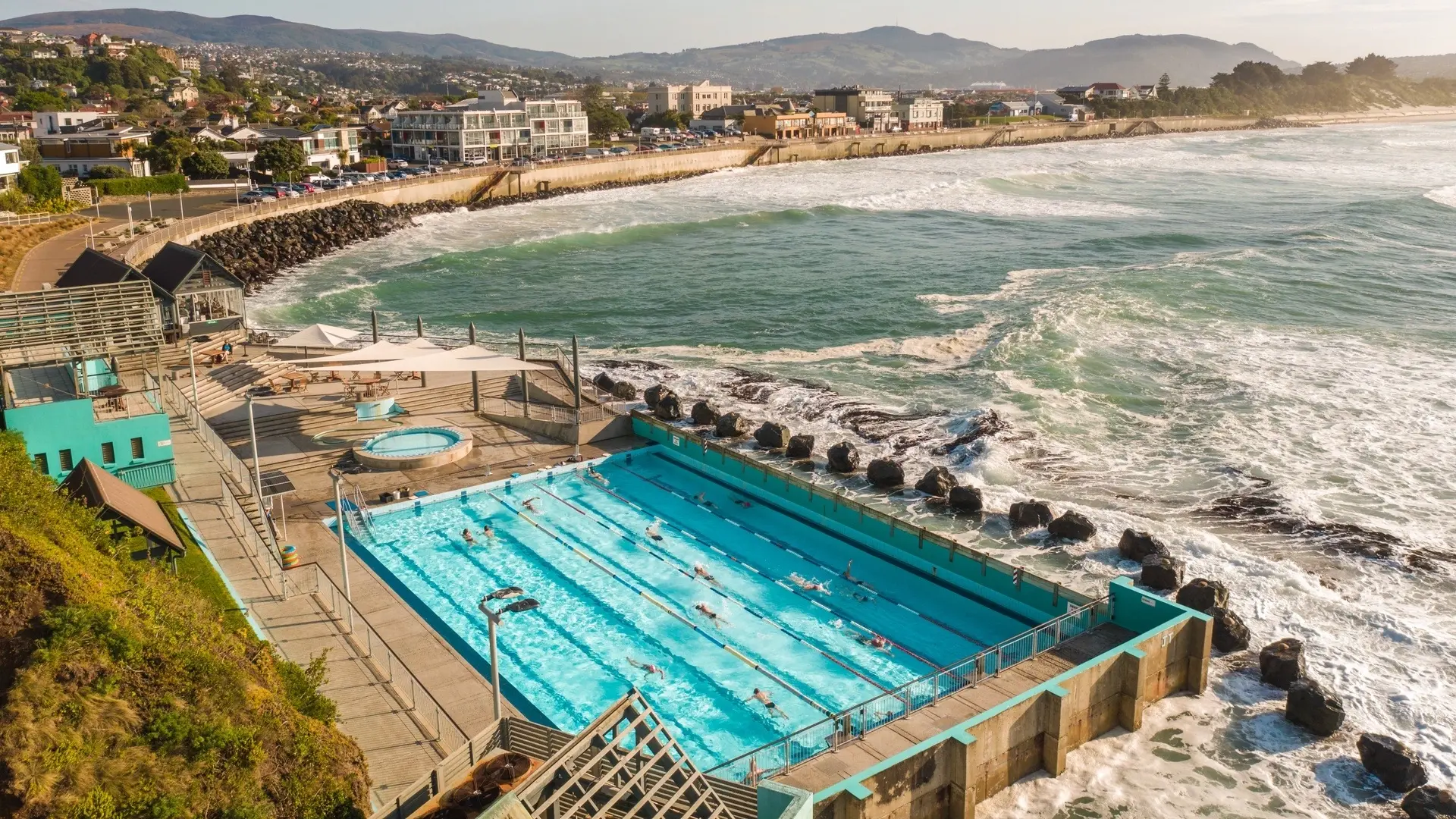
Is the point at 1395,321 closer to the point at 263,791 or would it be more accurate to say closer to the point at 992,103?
the point at 263,791

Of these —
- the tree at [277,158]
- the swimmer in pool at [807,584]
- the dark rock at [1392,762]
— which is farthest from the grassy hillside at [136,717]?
the tree at [277,158]

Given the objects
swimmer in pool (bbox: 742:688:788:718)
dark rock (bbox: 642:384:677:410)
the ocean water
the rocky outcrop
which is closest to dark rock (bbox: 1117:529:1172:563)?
the ocean water

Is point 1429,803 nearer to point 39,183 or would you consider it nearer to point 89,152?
point 39,183

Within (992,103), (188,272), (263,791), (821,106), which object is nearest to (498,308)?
(188,272)

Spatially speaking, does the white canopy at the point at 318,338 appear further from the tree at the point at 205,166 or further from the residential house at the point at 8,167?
the tree at the point at 205,166

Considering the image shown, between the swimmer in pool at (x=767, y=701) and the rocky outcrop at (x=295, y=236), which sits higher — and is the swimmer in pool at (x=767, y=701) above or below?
below

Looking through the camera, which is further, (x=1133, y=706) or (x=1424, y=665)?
(x=1424, y=665)

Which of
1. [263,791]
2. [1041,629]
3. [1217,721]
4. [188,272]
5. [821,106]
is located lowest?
[1217,721]
